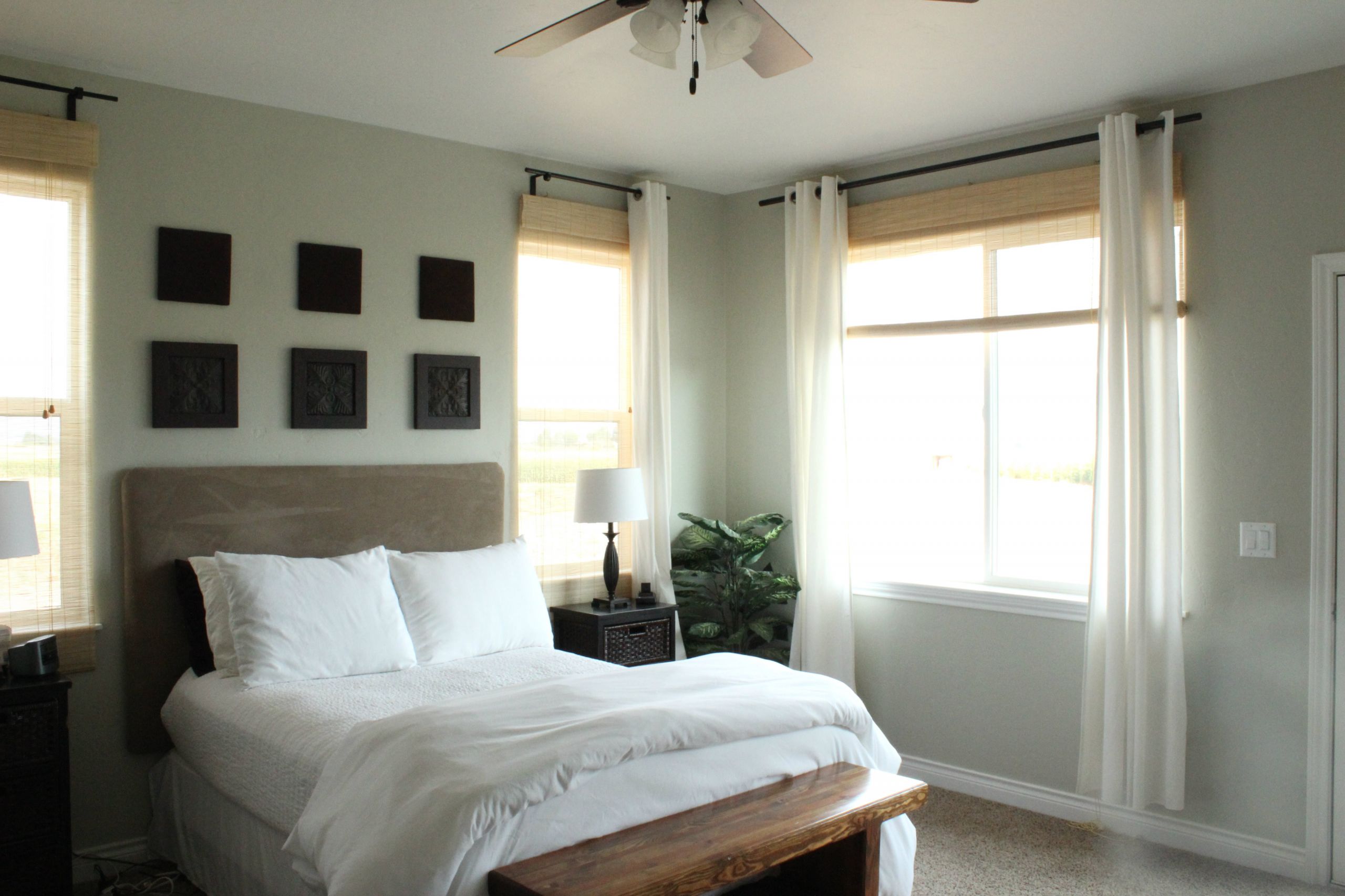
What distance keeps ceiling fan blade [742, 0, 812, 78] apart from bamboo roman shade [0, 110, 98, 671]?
222 cm

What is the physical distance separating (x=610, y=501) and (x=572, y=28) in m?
2.12

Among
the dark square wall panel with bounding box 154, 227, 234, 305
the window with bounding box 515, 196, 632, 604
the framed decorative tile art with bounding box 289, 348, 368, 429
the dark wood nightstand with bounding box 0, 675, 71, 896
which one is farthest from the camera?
the window with bounding box 515, 196, 632, 604

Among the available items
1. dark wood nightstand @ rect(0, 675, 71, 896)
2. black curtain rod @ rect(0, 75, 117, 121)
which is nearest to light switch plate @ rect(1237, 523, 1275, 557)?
dark wood nightstand @ rect(0, 675, 71, 896)

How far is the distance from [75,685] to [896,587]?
3155mm

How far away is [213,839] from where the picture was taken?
305 cm

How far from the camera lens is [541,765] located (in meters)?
2.26

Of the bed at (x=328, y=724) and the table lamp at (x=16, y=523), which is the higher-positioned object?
the table lamp at (x=16, y=523)

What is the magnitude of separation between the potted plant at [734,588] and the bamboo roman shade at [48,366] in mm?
2453

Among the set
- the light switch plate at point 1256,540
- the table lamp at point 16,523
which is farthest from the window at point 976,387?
the table lamp at point 16,523

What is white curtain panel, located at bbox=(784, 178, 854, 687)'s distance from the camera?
4551 mm

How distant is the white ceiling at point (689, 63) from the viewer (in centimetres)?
296

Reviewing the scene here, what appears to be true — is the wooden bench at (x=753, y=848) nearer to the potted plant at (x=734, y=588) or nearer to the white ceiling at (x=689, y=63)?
the potted plant at (x=734, y=588)

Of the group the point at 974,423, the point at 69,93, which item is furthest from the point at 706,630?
the point at 69,93

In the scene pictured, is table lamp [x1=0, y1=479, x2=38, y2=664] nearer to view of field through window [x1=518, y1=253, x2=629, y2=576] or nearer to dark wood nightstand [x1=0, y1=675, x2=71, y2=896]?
dark wood nightstand [x1=0, y1=675, x2=71, y2=896]
